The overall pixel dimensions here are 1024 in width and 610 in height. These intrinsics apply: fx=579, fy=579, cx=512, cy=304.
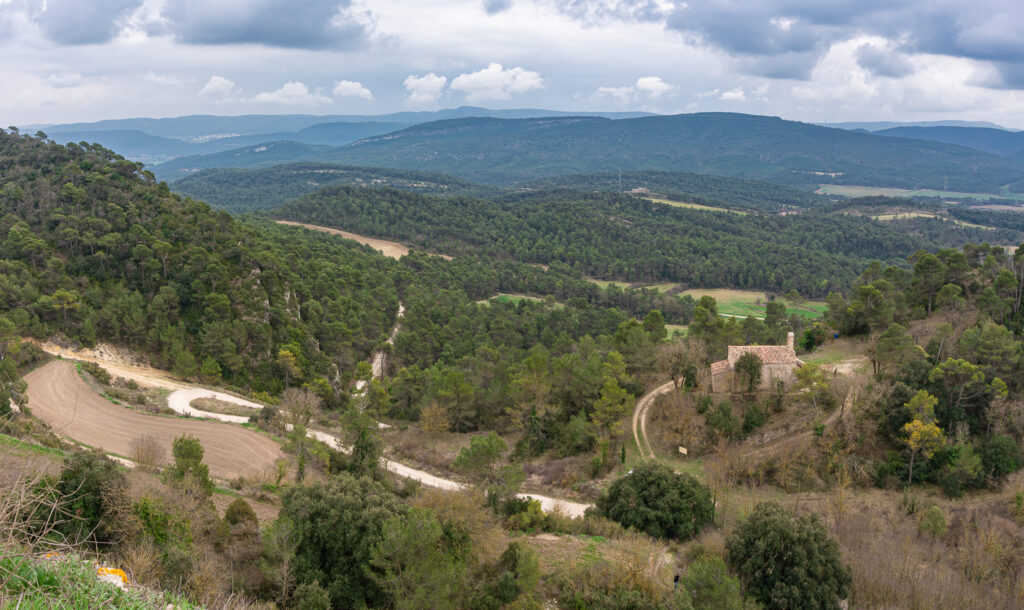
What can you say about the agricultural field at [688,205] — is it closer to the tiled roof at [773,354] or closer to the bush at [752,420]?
the tiled roof at [773,354]

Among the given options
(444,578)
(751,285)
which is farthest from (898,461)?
(751,285)

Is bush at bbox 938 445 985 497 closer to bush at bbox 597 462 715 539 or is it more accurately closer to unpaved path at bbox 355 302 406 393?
bush at bbox 597 462 715 539

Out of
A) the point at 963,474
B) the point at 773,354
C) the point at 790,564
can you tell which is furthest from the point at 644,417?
the point at 790,564

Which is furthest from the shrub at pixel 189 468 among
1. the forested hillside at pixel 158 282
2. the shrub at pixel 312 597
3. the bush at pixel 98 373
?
the forested hillside at pixel 158 282

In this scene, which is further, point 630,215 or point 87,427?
point 630,215

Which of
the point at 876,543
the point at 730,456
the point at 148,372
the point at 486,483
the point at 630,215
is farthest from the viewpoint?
the point at 630,215

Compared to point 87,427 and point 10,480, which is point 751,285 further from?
point 10,480

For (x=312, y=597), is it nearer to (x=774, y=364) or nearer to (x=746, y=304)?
(x=774, y=364)

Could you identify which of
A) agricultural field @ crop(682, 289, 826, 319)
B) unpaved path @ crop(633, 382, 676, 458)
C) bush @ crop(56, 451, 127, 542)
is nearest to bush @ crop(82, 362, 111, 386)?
bush @ crop(56, 451, 127, 542)
